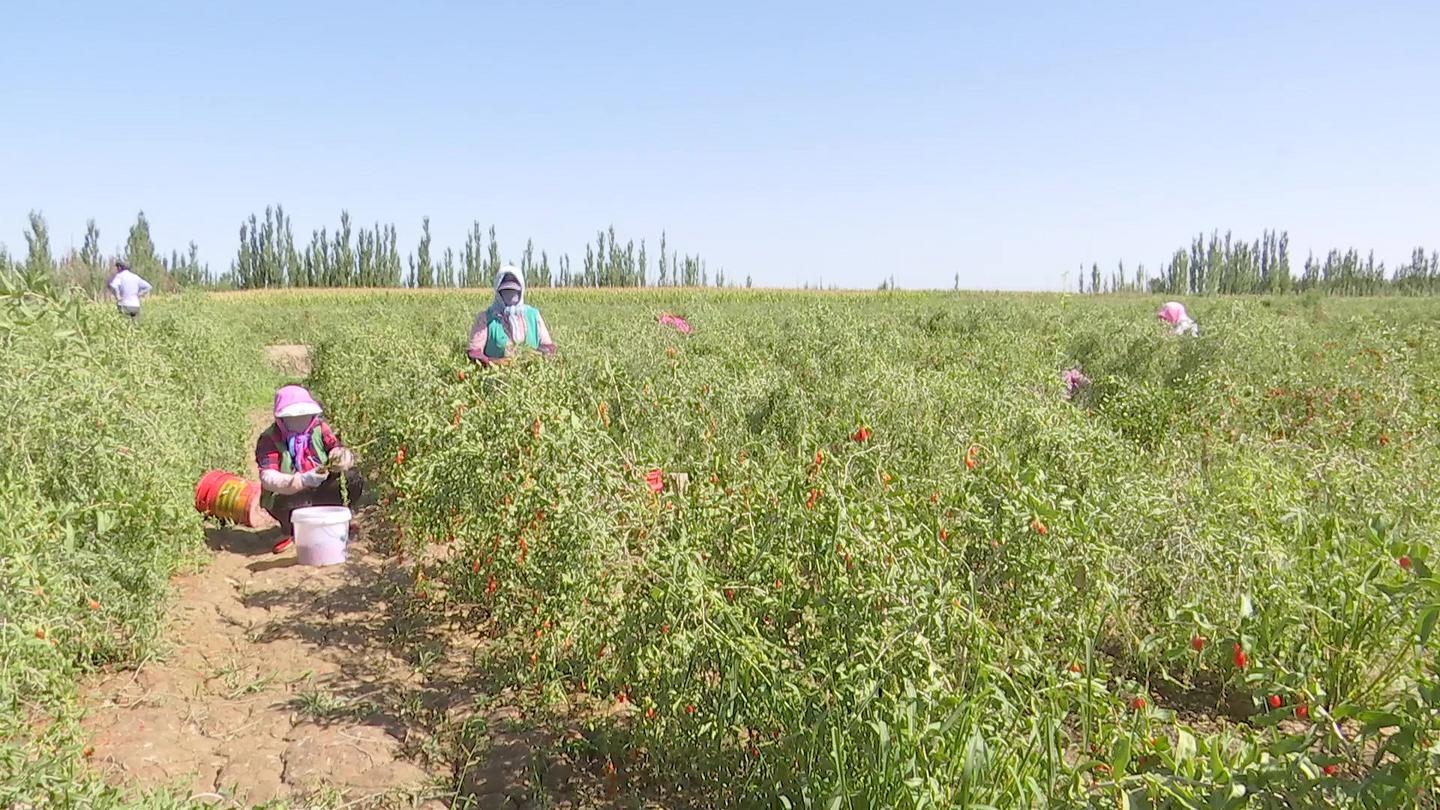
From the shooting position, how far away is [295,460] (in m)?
5.34

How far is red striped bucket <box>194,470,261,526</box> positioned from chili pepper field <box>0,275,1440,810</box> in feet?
1.13

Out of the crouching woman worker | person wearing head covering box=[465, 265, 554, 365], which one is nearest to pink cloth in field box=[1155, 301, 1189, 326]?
person wearing head covering box=[465, 265, 554, 365]

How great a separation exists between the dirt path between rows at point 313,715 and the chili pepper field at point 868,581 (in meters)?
0.19

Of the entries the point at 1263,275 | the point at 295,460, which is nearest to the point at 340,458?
the point at 295,460

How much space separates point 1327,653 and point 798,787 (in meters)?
2.07

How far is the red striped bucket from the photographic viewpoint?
513 centimetres

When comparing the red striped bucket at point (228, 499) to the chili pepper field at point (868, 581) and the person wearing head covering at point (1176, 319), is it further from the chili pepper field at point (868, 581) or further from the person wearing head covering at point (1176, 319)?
the person wearing head covering at point (1176, 319)

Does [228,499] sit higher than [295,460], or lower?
lower

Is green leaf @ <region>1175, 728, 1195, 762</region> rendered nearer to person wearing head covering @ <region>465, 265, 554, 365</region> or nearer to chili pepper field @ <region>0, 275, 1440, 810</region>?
chili pepper field @ <region>0, 275, 1440, 810</region>

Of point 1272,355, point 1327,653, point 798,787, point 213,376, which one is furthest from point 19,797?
point 1272,355

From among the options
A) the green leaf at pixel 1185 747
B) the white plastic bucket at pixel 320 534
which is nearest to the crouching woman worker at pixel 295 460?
the white plastic bucket at pixel 320 534

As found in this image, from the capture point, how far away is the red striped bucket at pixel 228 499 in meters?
5.13

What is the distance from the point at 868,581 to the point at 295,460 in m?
4.48

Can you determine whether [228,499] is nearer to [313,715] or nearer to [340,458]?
[340,458]
